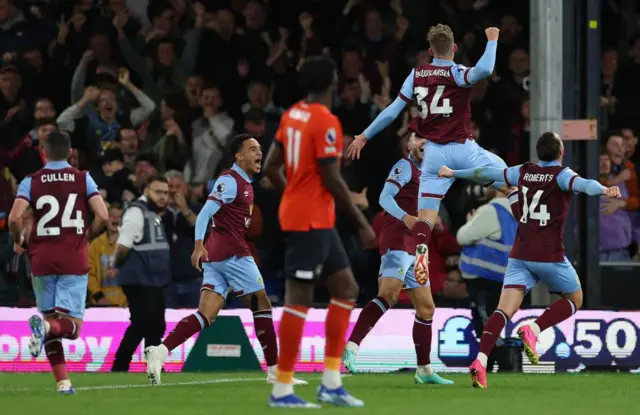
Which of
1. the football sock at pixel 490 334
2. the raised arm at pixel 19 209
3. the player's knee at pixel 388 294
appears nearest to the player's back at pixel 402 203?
the player's knee at pixel 388 294

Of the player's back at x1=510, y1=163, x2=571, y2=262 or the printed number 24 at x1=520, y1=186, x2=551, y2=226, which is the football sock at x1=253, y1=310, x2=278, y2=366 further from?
the printed number 24 at x1=520, y1=186, x2=551, y2=226

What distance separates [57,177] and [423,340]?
3736 millimetres

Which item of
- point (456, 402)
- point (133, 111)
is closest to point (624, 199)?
point (133, 111)

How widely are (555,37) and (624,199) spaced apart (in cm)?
263

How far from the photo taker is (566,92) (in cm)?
1744

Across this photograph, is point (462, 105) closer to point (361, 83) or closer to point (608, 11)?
point (361, 83)

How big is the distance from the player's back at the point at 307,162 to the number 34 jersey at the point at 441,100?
11.1ft

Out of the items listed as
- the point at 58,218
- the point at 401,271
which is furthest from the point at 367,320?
the point at 58,218

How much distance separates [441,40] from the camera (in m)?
13.5

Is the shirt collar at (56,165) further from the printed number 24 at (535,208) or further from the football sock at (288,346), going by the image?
the printed number 24 at (535,208)

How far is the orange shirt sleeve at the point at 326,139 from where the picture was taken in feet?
33.3

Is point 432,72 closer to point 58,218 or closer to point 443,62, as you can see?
point 443,62

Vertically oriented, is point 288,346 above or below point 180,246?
below

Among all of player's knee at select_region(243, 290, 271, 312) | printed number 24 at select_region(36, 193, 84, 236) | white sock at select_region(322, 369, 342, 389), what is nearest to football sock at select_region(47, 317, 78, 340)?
printed number 24 at select_region(36, 193, 84, 236)
